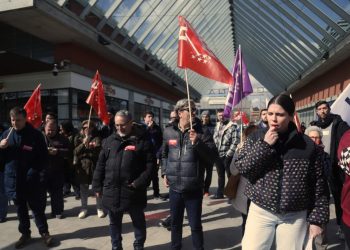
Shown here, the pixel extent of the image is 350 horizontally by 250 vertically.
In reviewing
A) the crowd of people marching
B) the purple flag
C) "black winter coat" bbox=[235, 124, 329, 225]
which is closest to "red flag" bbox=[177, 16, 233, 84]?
the crowd of people marching

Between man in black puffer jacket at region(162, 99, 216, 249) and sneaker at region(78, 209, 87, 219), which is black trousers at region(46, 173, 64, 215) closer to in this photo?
sneaker at region(78, 209, 87, 219)

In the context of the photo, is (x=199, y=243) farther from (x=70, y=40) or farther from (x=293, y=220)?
(x=70, y=40)

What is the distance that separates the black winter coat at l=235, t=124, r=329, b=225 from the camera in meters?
2.50

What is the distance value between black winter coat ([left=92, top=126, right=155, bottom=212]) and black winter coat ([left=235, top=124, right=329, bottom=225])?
1.70m

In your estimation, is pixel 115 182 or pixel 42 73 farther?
pixel 42 73

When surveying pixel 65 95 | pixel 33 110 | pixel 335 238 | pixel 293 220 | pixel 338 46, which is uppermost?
pixel 338 46

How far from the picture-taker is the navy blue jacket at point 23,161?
4.64 metres

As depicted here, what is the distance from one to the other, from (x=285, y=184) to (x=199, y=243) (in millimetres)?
1787

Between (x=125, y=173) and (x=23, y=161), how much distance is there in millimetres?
1570

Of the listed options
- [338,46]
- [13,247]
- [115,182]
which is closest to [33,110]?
[13,247]

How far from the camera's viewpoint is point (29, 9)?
10086 mm

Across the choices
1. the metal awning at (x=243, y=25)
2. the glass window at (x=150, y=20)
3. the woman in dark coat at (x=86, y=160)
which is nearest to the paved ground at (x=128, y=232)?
the woman in dark coat at (x=86, y=160)

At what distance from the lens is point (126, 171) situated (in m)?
3.98

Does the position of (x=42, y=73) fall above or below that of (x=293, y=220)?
above
